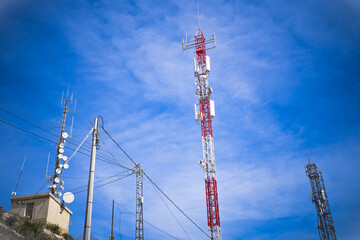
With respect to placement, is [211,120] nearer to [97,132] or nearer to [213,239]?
[213,239]

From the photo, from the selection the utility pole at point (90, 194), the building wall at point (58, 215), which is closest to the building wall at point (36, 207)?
the building wall at point (58, 215)

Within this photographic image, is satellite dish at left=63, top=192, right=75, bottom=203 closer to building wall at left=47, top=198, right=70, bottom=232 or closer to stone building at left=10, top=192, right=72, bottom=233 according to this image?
stone building at left=10, top=192, right=72, bottom=233

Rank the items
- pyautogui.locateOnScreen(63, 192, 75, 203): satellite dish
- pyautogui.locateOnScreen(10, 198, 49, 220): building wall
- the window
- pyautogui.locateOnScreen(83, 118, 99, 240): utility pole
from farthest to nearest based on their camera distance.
→ the window
pyautogui.locateOnScreen(10, 198, 49, 220): building wall
pyautogui.locateOnScreen(63, 192, 75, 203): satellite dish
pyautogui.locateOnScreen(83, 118, 99, 240): utility pole

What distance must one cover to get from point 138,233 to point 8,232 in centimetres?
2514

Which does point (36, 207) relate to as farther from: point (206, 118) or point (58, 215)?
point (206, 118)

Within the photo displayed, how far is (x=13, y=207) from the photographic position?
29828mm

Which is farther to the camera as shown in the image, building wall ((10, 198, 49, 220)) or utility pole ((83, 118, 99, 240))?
building wall ((10, 198, 49, 220))

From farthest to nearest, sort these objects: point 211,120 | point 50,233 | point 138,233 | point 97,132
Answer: point 211,120
point 138,233
point 50,233
point 97,132

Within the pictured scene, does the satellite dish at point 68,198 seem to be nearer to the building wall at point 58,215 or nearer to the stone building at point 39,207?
the stone building at point 39,207

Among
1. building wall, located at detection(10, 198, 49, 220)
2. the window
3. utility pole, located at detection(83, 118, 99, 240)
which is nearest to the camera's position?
utility pole, located at detection(83, 118, 99, 240)

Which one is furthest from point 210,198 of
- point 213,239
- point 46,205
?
point 46,205

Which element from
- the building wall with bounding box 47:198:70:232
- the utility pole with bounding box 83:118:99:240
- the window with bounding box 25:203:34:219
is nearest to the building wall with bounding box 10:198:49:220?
the window with bounding box 25:203:34:219

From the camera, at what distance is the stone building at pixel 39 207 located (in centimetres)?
2870

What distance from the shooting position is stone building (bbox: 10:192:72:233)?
94.2 feet
